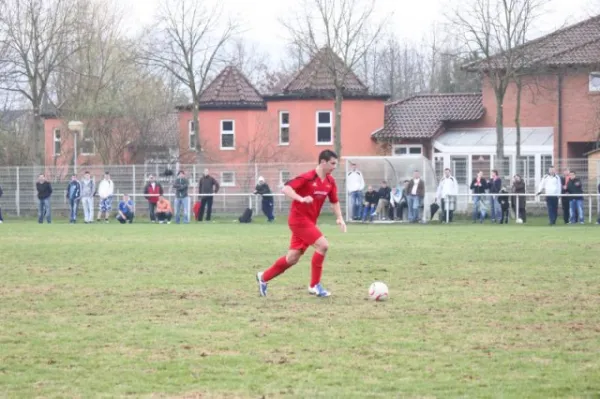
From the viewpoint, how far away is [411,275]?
15977 millimetres

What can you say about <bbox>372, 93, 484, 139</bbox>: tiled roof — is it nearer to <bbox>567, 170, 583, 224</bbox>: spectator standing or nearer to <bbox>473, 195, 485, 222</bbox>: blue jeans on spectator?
<bbox>473, 195, 485, 222</bbox>: blue jeans on spectator

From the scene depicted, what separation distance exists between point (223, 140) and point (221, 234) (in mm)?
30865

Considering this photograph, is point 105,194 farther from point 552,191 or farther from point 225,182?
point 552,191

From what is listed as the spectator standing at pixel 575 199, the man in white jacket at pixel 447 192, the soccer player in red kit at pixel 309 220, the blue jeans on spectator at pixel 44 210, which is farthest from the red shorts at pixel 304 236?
the blue jeans on spectator at pixel 44 210

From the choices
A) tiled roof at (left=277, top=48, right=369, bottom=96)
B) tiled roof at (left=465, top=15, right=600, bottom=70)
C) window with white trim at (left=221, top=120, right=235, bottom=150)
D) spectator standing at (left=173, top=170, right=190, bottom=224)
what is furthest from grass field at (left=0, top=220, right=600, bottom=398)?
window with white trim at (left=221, top=120, right=235, bottom=150)

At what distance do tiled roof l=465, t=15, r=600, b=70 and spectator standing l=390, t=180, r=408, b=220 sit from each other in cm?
975

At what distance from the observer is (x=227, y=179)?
4416 centimetres

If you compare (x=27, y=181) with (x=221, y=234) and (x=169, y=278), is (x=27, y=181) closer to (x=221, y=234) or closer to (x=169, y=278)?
(x=221, y=234)

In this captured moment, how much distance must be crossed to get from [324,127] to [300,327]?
1835 inches

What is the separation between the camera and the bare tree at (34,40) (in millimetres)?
51312

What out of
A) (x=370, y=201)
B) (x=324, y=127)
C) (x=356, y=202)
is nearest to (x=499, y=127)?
(x=356, y=202)

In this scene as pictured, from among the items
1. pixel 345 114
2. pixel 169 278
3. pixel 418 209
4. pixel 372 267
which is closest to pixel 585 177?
pixel 418 209

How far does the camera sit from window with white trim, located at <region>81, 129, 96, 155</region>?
52375mm

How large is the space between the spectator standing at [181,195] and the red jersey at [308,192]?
25000 mm
